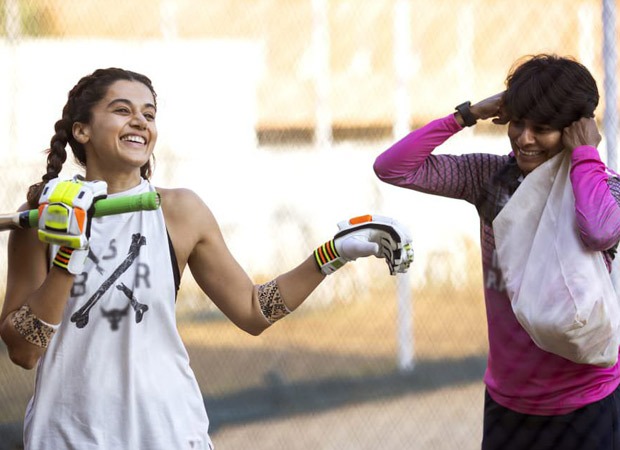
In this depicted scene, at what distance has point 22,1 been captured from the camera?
11.1ft

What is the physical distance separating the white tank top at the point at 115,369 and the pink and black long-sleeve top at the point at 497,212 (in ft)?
2.63

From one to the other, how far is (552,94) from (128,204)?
109 cm

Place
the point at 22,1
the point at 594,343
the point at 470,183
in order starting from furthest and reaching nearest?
the point at 22,1, the point at 470,183, the point at 594,343

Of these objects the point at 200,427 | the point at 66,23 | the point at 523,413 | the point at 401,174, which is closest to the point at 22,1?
the point at 66,23

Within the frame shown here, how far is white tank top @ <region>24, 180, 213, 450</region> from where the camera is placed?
2166 millimetres

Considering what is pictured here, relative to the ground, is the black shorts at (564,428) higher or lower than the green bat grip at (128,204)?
lower

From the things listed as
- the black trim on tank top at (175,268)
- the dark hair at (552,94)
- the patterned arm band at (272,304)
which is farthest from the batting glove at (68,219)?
the dark hair at (552,94)

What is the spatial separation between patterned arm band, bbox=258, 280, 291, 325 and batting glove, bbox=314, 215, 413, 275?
0.40ft

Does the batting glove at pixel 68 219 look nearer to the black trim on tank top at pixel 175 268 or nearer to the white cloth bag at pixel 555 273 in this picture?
the black trim on tank top at pixel 175 268

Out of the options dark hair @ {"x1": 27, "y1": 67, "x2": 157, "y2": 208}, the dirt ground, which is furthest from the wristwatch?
the dirt ground

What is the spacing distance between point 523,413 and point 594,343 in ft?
0.86

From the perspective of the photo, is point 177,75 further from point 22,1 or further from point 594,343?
point 594,343

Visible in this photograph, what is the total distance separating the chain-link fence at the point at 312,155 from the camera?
3467mm

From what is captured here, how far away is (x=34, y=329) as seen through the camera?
2.11 m
